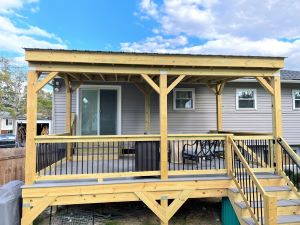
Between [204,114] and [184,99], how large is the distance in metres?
0.98

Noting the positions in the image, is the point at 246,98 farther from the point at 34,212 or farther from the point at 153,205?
the point at 34,212

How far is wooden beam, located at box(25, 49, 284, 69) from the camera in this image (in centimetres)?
479

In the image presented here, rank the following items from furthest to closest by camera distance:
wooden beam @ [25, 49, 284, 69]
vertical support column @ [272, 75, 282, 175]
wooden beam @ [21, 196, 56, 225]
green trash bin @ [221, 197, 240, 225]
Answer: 1. vertical support column @ [272, 75, 282, 175]
2. green trash bin @ [221, 197, 240, 225]
3. wooden beam @ [25, 49, 284, 69]
4. wooden beam @ [21, 196, 56, 225]

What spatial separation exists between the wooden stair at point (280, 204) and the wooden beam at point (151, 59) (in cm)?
260

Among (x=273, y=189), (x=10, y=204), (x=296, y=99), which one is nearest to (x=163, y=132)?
(x=273, y=189)

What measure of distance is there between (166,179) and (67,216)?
2534 millimetres

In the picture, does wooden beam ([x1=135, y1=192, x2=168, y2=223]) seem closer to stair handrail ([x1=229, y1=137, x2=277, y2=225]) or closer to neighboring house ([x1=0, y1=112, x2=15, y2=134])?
stair handrail ([x1=229, y1=137, x2=277, y2=225])

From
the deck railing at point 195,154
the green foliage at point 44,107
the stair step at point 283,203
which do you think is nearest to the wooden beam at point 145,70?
the deck railing at point 195,154

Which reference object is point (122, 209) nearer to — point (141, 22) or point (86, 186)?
point (86, 186)

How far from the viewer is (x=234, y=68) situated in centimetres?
557

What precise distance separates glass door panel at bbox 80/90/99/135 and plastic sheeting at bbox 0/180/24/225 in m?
3.49

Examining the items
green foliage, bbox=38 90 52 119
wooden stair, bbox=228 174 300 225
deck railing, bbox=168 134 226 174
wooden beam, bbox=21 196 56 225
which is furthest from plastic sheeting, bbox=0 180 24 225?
green foliage, bbox=38 90 52 119

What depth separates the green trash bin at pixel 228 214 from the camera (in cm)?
489

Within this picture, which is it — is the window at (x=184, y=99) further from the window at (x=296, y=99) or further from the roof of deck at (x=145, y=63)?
the window at (x=296, y=99)
